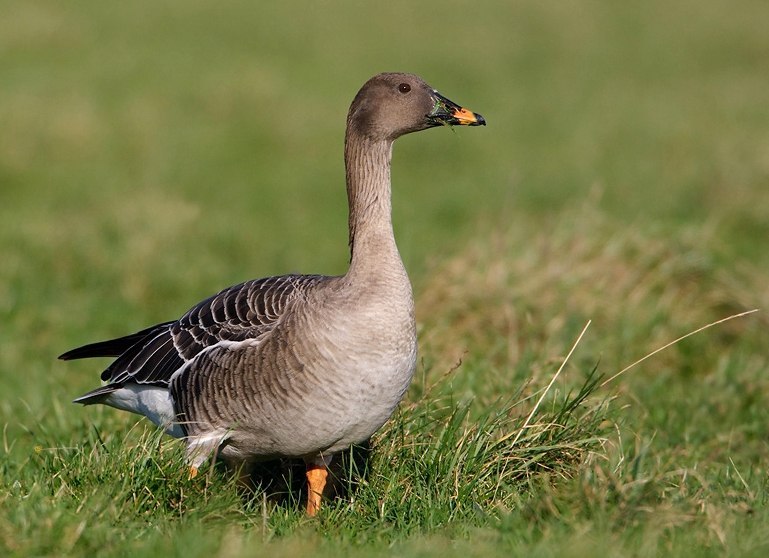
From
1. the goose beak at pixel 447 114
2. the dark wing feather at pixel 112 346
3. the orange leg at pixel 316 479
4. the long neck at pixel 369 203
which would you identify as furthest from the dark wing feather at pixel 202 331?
the goose beak at pixel 447 114

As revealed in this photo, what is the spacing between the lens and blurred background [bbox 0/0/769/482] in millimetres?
10086

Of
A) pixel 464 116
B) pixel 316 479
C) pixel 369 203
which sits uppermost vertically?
pixel 464 116

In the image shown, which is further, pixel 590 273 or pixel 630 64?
pixel 630 64

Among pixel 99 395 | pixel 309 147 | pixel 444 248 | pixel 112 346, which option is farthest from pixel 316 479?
pixel 309 147

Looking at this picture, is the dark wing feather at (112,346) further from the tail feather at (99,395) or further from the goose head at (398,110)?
the goose head at (398,110)

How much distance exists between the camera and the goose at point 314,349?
16.0 ft

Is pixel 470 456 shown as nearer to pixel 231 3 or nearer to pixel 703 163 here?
pixel 703 163

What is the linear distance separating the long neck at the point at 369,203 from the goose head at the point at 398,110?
0.06m

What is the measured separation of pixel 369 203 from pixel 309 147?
11.0 meters

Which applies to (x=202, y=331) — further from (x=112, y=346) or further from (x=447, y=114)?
(x=447, y=114)

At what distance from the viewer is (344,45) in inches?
819

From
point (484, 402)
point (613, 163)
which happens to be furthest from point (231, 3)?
point (484, 402)

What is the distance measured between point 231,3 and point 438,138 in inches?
324

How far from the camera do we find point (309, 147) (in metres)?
16.1
